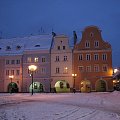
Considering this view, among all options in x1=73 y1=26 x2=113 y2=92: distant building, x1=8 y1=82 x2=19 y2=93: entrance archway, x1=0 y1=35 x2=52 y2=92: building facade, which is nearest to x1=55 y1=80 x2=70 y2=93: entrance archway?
x1=0 y1=35 x2=52 y2=92: building facade

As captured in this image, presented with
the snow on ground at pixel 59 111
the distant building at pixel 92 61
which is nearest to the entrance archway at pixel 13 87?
the distant building at pixel 92 61

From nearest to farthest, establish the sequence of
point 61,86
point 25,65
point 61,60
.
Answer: point 61,60 < point 61,86 < point 25,65

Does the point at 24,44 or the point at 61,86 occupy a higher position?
the point at 24,44

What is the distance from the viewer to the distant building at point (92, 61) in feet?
198

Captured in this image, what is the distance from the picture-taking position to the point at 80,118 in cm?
1252

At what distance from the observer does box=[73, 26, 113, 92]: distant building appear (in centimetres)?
6028

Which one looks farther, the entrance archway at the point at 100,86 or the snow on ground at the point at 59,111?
the entrance archway at the point at 100,86

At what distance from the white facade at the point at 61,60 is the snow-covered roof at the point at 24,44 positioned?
238cm

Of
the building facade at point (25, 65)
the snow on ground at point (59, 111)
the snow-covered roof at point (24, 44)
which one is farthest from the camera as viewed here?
the snow-covered roof at point (24, 44)

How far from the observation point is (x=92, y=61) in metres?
61.1

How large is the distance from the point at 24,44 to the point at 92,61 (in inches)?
673

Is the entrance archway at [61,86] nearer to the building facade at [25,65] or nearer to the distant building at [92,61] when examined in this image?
the building facade at [25,65]

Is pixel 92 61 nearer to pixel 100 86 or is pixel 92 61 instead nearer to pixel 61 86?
pixel 100 86

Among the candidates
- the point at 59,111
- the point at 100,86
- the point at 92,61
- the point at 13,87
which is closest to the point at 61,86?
the point at 100,86
